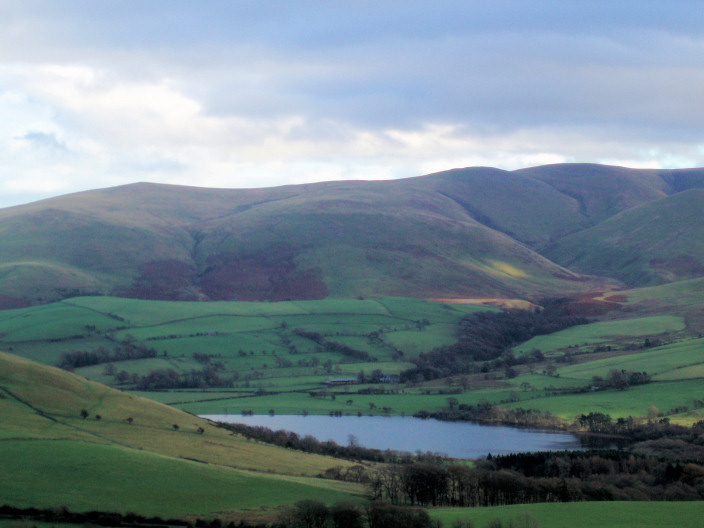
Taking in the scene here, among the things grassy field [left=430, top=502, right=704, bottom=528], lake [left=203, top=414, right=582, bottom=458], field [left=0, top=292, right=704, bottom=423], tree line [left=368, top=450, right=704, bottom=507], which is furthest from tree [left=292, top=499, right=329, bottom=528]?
field [left=0, top=292, right=704, bottom=423]

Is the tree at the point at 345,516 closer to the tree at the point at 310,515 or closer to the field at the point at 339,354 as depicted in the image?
the tree at the point at 310,515

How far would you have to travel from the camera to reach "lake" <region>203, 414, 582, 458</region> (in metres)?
79.3

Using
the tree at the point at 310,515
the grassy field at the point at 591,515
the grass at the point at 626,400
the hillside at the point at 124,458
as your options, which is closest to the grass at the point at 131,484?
the hillside at the point at 124,458

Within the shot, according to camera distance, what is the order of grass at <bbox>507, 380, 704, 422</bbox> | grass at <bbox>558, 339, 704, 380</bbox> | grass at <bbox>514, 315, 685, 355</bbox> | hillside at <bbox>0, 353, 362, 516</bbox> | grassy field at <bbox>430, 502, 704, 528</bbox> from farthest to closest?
grass at <bbox>514, 315, 685, 355</bbox>
grass at <bbox>558, 339, 704, 380</bbox>
grass at <bbox>507, 380, 704, 422</bbox>
hillside at <bbox>0, 353, 362, 516</bbox>
grassy field at <bbox>430, 502, 704, 528</bbox>

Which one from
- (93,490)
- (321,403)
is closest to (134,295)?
(321,403)

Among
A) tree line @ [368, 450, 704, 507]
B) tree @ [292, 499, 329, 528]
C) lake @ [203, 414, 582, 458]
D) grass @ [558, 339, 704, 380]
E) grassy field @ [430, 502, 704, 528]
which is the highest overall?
grass @ [558, 339, 704, 380]

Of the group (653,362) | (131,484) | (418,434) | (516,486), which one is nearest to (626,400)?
(653,362)

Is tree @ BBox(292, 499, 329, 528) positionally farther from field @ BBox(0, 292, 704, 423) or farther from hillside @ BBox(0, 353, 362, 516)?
field @ BBox(0, 292, 704, 423)

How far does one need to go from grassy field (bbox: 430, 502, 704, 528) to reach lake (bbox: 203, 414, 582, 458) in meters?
32.2

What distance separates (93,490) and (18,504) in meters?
4.56

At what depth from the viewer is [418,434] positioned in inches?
3420

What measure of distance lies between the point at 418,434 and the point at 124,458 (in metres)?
45.2

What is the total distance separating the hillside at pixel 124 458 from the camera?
136ft

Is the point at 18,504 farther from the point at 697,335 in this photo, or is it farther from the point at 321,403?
the point at 697,335
